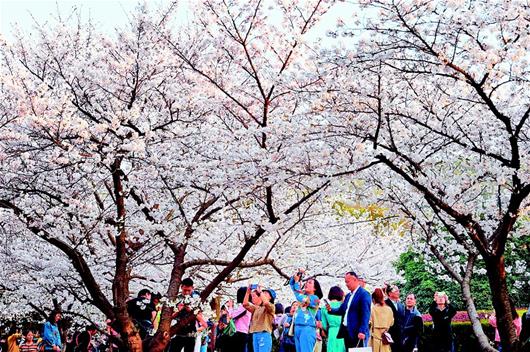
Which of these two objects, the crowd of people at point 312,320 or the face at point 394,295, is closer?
the crowd of people at point 312,320

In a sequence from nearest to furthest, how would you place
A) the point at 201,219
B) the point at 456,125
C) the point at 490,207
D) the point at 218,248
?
the point at 456,125 → the point at 490,207 → the point at 201,219 → the point at 218,248

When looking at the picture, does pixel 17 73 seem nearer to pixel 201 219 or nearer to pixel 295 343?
pixel 201 219

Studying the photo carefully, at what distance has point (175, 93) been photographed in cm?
1097

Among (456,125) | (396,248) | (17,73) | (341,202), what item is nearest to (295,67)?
(456,125)

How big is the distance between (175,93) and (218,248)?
3.35 m

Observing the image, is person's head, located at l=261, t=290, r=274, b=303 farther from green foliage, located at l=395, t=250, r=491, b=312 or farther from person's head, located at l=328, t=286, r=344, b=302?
green foliage, located at l=395, t=250, r=491, b=312

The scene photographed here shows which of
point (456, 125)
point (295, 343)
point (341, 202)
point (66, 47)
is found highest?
point (66, 47)

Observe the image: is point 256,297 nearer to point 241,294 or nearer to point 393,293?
point 241,294

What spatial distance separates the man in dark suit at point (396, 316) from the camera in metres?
9.34

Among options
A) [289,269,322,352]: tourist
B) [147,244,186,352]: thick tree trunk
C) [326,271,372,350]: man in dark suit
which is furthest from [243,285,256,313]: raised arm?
[326,271,372,350]: man in dark suit

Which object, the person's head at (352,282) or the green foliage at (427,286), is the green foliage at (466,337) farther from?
the green foliage at (427,286)

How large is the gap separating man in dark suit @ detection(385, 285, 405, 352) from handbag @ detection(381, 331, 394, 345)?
0.44m

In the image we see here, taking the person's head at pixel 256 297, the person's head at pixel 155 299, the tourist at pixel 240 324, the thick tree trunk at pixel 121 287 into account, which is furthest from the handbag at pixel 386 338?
the thick tree trunk at pixel 121 287

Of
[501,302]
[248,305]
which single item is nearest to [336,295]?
[248,305]
